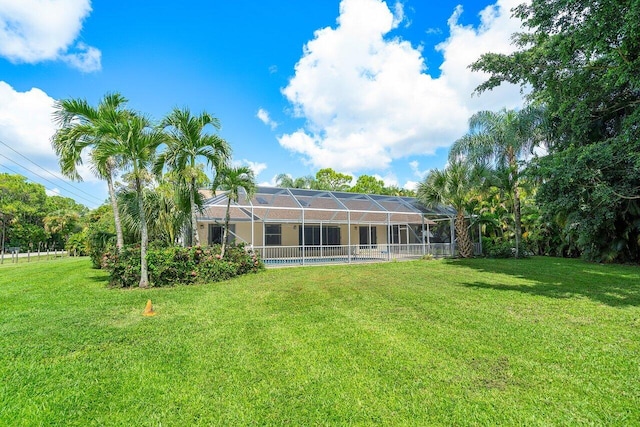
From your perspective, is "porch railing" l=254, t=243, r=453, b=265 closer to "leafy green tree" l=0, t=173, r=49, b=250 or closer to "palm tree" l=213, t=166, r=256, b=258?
"palm tree" l=213, t=166, r=256, b=258

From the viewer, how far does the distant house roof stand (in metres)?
15.2

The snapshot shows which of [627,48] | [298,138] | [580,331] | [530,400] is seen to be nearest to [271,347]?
[530,400]

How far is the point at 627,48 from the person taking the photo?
333 inches

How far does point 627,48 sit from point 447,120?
10812 millimetres

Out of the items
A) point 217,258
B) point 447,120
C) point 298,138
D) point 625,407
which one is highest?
point 298,138

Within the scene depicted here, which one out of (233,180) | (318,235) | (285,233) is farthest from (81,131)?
(318,235)

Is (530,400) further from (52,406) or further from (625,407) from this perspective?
(52,406)

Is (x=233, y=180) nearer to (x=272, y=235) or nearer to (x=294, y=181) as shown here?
(x=272, y=235)

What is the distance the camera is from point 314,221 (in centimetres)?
1714

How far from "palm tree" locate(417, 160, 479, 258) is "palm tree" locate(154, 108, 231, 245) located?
11.7 meters

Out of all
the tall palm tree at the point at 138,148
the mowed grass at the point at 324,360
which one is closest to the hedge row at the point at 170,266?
the tall palm tree at the point at 138,148

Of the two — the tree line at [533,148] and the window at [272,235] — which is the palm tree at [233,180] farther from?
the window at [272,235]

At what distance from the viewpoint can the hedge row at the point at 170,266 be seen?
881 centimetres

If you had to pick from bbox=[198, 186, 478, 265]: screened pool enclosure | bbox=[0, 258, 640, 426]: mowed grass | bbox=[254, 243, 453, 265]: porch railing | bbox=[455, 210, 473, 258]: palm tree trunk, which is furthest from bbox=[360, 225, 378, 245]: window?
bbox=[0, 258, 640, 426]: mowed grass
